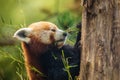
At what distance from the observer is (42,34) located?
4.62 metres

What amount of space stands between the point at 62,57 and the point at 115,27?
1.04 m

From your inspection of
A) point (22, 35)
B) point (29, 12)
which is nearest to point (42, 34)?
point (22, 35)

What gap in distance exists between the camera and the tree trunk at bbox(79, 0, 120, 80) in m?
3.28

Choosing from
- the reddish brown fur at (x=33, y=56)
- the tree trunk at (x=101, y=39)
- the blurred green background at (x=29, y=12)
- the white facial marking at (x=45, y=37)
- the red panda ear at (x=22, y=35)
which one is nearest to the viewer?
the tree trunk at (x=101, y=39)

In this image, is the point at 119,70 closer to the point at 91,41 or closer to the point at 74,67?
the point at 91,41

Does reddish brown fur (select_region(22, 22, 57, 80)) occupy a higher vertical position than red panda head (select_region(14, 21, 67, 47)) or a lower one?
lower

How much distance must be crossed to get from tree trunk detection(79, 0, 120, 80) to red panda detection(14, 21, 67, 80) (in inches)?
34.7

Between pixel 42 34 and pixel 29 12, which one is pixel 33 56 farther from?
pixel 29 12

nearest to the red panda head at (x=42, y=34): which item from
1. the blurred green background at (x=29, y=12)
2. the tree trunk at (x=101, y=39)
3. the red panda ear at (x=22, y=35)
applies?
the red panda ear at (x=22, y=35)

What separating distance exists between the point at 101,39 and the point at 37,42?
1.31m

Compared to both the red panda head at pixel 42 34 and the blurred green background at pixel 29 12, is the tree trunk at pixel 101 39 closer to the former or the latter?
the red panda head at pixel 42 34

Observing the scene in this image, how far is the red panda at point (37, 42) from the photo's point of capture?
434 centimetres

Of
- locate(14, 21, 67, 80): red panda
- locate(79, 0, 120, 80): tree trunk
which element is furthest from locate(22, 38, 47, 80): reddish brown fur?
locate(79, 0, 120, 80): tree trunk

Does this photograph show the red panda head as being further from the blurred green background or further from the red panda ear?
the blurred green background
